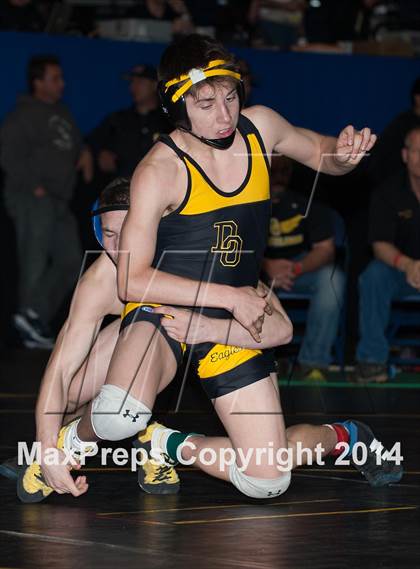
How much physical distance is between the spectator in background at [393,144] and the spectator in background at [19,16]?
2.80 m

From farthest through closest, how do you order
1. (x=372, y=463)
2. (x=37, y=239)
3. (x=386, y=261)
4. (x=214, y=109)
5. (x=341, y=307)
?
1. (x=37, y=239)
2. (x=341, y=307)
3. (x=386, y=261)
4. (x=372, y=463)
5. (x=214, y=109)

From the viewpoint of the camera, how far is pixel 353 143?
13.6ft

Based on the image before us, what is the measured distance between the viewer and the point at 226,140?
4199 mm

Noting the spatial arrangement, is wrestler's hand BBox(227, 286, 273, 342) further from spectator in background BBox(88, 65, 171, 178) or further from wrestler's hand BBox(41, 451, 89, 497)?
spectator in background BBox(88, 65, 171, 178)

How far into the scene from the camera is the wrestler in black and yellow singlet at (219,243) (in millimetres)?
4234

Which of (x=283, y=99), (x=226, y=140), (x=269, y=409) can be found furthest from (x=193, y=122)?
(x=283, y=99)

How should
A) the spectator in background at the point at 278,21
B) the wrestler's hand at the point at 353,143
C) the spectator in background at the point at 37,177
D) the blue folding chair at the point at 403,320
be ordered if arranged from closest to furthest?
the wrestler's hand at the point at 353,143
the blue folding chair at the point at 403,320
the spectator in background at the point at 37,177
the spectator in background at the point at 278,21

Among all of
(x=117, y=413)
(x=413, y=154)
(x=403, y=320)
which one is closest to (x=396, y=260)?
(x=403, y=320)

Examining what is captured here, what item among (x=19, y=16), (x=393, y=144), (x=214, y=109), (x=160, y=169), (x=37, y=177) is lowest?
(x=37, y=177)

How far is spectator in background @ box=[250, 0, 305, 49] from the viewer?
10109 millimetres

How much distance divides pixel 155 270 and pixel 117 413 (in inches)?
19.4

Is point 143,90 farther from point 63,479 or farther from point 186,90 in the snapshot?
point 63,479

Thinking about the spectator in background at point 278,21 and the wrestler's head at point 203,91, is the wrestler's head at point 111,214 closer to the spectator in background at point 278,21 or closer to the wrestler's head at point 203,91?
the wrestler's head at point 203,91

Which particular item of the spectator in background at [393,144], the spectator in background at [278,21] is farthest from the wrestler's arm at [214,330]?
the spectator in background at [278,21]
